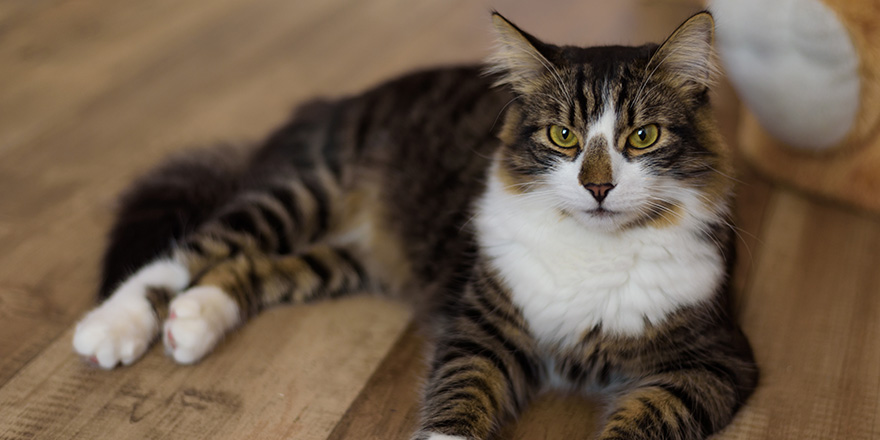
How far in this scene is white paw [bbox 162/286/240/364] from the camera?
65.5 inches

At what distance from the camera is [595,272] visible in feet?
4.87

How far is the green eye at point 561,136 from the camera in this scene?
1.42 metres

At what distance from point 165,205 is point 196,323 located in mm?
458

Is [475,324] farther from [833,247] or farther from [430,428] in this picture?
[833,247]

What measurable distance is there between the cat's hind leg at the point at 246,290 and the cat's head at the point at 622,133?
2.09 feet

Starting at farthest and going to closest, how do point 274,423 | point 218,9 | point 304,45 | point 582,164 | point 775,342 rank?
point 218,9 < point 304,45 < point 775,342 < point 274,423 < point 582,164

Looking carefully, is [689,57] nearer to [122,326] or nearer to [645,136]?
[645,136]

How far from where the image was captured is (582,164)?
4.49ft

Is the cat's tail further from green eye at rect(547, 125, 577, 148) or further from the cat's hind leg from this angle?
green eye at rect(547, 125, 577, 148)

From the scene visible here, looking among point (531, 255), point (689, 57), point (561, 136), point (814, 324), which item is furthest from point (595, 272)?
point (814, 324)

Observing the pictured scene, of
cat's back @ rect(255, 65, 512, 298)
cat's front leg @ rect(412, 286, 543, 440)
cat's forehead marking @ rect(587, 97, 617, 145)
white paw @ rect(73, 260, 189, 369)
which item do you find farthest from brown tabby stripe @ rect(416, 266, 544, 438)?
white paw @ rect(73, 260, 189, 369)

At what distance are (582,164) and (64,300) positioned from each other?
1.29 m

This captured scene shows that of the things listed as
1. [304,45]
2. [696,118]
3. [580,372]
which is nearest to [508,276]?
[580,372]

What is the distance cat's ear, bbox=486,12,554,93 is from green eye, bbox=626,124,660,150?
0.21 metres
